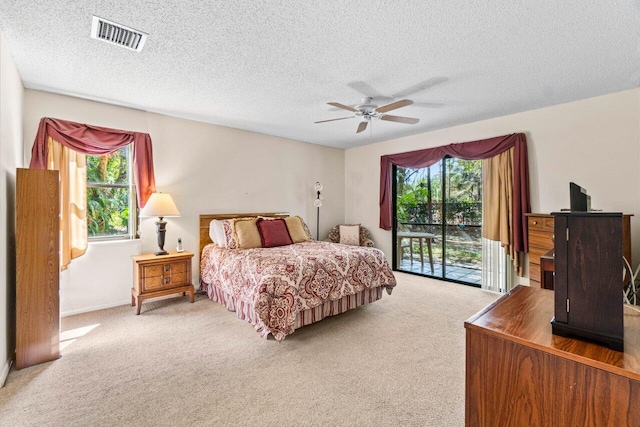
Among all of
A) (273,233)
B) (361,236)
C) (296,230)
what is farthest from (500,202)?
(273,233)

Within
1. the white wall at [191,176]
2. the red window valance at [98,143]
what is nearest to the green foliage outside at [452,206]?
the white wall at [191,176]

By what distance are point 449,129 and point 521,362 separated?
14.2ft

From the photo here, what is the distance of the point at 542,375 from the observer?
922 mm

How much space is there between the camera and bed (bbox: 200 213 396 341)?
8.57 ft

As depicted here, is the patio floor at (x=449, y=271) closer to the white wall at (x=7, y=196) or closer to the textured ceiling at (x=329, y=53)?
the textured ceiling at (x=329, y=53)

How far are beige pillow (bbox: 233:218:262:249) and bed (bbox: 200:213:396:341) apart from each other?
121mm

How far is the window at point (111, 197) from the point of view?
11.6 ft

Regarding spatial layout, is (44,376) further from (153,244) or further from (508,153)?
(508,153)

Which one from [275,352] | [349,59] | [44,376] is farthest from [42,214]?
[349,59]

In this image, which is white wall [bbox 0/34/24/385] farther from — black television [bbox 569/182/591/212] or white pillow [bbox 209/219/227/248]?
black television [bbox 569/182/591/212]

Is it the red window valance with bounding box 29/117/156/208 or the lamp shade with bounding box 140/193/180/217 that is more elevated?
the red window valance with bounding box 29/117/156/208

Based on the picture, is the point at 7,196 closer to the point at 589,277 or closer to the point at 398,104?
the point at 398,104

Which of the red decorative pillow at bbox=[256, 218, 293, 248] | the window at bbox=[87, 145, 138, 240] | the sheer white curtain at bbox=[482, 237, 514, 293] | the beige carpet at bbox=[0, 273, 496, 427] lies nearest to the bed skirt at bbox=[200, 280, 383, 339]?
the beige carpet at bbox=[0, 273, 496, 427]

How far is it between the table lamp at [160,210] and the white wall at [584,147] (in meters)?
4.22
